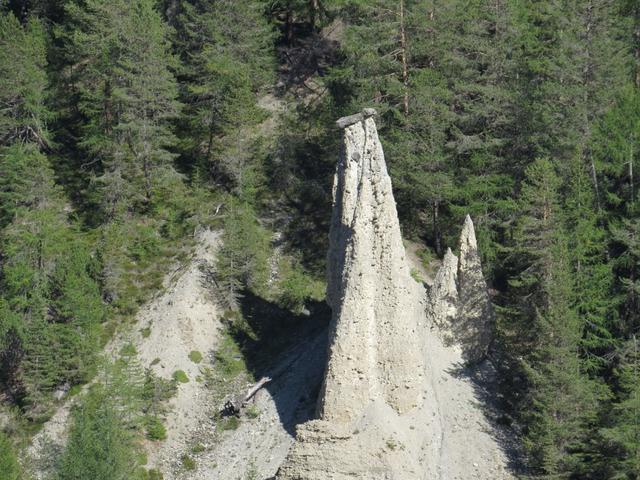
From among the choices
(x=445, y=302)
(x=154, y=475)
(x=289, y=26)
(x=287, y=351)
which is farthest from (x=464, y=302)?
(x=289, y=26)

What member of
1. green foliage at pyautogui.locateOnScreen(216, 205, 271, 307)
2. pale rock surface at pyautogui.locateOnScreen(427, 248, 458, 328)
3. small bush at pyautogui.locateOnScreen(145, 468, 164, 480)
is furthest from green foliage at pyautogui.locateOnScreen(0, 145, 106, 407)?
pale rock surface at pyautogui.locateOnScreen(427, 248, 458, 328)

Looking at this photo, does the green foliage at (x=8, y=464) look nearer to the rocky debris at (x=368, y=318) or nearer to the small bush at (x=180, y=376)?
the small bush at (x=180, y=376)

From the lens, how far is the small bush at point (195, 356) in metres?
51.4

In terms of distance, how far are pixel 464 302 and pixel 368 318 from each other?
22.1ft

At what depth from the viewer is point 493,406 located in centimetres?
4547

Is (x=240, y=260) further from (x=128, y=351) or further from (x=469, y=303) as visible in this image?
(x=469, y=303)

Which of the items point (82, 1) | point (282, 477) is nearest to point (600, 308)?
point (282, 477)

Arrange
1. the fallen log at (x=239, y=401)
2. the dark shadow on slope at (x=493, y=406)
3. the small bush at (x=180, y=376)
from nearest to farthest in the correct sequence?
the dark shadow on slope at (x=493, y=406), the fallen log at (x=239, y=401), the small bush at (x=180, y=376)

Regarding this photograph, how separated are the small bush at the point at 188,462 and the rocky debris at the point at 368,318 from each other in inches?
263

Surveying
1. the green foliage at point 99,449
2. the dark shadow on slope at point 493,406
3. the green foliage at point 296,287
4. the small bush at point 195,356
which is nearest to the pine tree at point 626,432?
the dark shadow on slope at point 493,406

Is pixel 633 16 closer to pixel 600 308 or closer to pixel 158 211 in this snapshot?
pixel 600 308

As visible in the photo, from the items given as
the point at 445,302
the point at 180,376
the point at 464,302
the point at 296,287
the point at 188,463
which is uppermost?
the point at 296,287

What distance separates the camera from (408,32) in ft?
192

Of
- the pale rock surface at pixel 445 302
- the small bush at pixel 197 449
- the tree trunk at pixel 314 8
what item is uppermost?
the tree trunk at pixel 314 8
